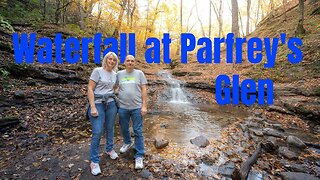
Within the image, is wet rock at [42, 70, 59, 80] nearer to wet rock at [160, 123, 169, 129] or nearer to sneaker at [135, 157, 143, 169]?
wet rock at [160, 123, 169, 129]

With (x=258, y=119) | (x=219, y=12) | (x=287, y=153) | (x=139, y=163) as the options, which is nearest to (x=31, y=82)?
(x=139, y=163)

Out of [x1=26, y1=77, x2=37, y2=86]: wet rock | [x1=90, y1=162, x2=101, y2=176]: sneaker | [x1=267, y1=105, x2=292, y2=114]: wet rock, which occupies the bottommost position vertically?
[x1=90, y1=162, x2=101, y2=176]: sneaker

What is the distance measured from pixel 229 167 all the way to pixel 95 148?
8.67 feet

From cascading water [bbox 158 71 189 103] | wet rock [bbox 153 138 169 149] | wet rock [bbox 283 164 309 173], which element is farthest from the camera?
cascading water [bbox 158 71 189 103]

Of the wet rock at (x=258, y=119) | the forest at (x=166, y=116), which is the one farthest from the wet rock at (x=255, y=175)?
the wet rock at (x=258, y=119)

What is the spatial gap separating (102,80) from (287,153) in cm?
452

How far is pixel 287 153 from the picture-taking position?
5.23 meters

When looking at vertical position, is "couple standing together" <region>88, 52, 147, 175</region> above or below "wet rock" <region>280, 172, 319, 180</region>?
above

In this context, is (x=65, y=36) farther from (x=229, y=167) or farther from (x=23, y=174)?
(x=229, y=167)

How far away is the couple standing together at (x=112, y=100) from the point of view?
12.6 feet

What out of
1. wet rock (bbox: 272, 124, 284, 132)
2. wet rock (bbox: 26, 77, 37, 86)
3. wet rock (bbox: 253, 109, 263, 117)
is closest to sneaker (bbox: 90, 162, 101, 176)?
wet rock (bbox: 272, 124, 284, 132)

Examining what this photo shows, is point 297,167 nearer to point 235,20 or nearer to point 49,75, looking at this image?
point 49,75

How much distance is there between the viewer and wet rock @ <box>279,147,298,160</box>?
5.09 m

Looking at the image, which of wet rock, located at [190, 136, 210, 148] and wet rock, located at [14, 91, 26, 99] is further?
wet rock, located at [14, 91, 26, 99]
